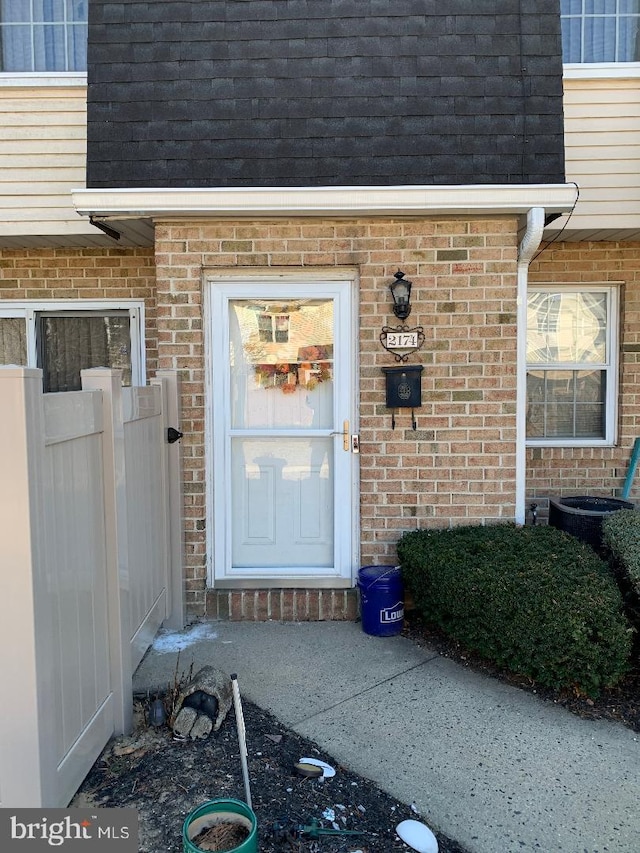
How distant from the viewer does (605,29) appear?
201 inches

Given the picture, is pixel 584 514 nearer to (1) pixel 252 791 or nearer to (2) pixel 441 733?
(2) pixel 441 733

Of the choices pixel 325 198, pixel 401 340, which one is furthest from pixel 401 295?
pixel 325 198

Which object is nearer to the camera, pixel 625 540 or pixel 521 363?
pixel 625 540

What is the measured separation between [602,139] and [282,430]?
3.41 m

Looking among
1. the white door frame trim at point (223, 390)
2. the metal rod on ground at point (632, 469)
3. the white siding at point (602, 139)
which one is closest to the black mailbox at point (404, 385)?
the white door frame trim at point (223, 390)

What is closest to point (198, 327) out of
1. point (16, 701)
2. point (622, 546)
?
point (16, 701)

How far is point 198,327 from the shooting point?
13.7ft

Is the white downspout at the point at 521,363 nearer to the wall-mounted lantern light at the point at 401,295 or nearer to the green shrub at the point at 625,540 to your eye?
the green shrub at the point at 625,540

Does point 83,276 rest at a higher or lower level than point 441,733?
higher

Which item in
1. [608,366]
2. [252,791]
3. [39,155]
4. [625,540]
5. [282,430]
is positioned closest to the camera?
[252,791]

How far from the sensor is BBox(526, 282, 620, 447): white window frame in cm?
539

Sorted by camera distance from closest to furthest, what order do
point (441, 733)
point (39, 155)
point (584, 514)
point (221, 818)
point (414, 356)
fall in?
point (221, 818) → point (441, 733) → point (414, 356) → point (584, 514) → point (39, 155)

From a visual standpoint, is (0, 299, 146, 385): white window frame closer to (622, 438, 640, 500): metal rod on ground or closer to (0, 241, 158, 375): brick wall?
(0, 241, 158, 375): brick wall

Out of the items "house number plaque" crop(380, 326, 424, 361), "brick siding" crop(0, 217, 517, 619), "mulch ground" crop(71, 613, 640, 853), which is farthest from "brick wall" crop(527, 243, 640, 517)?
"mulch ground" crop(71, 613, 640, 853)
